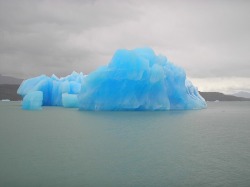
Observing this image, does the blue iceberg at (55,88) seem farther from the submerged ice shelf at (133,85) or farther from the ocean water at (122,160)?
the ocean water at (122,160)

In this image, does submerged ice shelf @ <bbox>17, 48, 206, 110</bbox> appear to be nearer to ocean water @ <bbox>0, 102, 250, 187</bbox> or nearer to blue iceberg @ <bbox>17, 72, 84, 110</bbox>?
blue iceberg @ <bbox>17, 72, 84, 110</bbox>

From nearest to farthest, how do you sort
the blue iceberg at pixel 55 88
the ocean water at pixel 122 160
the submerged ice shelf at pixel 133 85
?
the ocean water at pixel 122 160 → the submerged ice shelf at pixel 133 85 → the blue iceberg at pixel 55 88

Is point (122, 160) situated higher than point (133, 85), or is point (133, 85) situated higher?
point (133, 85)

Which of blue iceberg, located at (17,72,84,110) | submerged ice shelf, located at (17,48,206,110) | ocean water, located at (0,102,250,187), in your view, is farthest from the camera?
blue iceberg, located at (17,72,84,110)

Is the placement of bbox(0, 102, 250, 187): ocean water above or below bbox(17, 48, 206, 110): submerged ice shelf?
below

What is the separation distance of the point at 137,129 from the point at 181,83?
16.5 metres

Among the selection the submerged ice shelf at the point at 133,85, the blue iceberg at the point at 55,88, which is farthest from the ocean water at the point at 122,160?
the blue iceberg at the point at 55,88

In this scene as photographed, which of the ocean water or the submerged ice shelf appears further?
the submerged ice shelf

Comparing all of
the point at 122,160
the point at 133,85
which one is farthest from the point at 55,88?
the point at 122,160

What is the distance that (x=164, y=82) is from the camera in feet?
102

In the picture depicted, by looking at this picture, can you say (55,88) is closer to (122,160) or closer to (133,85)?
(133,85)

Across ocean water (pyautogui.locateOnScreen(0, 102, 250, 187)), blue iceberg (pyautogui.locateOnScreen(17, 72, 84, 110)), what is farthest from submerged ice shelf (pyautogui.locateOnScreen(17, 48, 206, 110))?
ocean water (pyautogui.locateOnScreen(0, 102, 250, 187))

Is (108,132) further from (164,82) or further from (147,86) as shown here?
(164,82)

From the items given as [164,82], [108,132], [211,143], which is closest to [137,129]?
[108,132]
